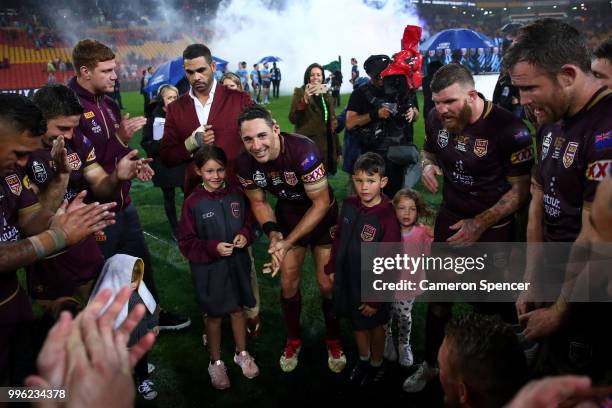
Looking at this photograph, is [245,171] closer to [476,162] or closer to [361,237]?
[361,237]

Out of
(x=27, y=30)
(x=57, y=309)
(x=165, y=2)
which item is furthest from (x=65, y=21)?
(x=57, y=309)

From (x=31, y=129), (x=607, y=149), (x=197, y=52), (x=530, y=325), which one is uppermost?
(x=197, y=52)

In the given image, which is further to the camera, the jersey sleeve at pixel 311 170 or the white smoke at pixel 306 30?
the white smoke at pixel 306 30

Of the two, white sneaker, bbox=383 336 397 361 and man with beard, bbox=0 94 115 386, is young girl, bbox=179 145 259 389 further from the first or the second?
white sneaker, bbox=383 336 397 361

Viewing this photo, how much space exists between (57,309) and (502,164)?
2.64 metres

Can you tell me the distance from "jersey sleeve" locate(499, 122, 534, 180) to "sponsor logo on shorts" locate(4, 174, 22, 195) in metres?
2.81

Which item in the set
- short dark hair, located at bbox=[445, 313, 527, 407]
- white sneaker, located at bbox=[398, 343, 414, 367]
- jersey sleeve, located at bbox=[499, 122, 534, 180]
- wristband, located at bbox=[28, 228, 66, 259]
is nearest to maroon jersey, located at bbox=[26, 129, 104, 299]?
wristband, located at bbox=[28, 228, 66, 259]

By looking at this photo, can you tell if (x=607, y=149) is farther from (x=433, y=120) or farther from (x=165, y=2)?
(x=165, y=2)

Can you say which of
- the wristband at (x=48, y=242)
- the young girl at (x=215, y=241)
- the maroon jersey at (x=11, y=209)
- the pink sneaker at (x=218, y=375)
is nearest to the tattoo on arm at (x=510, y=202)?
the young girl at (x=215, y=241)

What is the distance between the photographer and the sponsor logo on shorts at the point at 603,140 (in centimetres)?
218

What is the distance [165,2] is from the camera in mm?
37188

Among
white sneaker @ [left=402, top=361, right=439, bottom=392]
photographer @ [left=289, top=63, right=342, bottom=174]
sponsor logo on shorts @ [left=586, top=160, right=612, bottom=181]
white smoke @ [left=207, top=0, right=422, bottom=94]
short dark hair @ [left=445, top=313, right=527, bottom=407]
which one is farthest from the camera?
white smoke @ [left=207, top=0, right=422, bottom=94]

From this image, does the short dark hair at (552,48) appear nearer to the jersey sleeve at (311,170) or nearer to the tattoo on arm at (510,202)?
the tattoo on arm at (510,202)

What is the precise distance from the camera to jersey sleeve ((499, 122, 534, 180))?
3.06 metres
